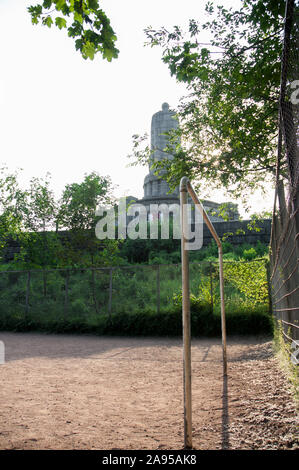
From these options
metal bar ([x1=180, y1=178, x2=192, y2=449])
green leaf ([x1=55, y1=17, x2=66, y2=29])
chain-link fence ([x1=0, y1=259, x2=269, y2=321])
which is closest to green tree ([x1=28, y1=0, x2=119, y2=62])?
green leaf ([x1=55, y1=17, x2=66, y2=29])

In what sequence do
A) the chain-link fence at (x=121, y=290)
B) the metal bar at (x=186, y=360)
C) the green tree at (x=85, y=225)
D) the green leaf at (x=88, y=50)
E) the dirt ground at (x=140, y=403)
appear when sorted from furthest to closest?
the green tree at (x=85, y=225) → the chain-link fence at (x=121, y=290) → the green leaf at (x=88, y=50) → the dirt ground at (x=140, y=403) → the metal bar at (x=186, y=360)

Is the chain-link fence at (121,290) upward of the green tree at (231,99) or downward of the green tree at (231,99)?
downward

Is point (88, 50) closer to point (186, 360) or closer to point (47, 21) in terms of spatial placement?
point (47, 21)

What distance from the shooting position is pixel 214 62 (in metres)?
7.12

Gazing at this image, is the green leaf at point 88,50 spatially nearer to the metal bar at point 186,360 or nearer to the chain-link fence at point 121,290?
the metal bar at point 186,360

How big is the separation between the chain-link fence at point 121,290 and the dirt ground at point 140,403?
414 cm

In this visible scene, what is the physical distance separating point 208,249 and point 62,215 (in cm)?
847

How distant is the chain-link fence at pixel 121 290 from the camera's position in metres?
11.5

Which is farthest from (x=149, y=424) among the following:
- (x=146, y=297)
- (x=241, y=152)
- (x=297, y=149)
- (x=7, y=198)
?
(x=7, y=198)

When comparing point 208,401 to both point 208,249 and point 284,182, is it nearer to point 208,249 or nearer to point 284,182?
point 284,182

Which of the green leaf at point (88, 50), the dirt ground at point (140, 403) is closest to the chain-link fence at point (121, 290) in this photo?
the dirt ground at point (140, 403)

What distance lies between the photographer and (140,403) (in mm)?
3912


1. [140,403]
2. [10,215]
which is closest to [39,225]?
[10,215]

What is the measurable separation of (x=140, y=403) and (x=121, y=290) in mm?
9296
